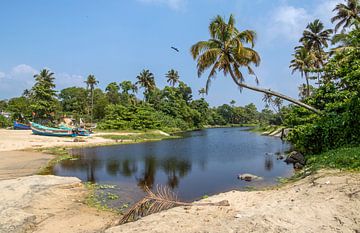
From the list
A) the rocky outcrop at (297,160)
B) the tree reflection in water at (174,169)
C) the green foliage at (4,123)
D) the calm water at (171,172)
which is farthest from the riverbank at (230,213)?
the green foliage at (4,123)

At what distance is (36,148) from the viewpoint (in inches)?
1312

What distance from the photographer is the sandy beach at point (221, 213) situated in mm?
7281

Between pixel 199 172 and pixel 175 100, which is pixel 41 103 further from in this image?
pixel 199 172

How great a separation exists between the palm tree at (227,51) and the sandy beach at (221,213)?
9713 mm

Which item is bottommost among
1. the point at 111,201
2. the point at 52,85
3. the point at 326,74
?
the point at 111,201

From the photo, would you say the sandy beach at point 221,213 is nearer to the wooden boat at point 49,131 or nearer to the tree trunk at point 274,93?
the tree trunk at point 274,93

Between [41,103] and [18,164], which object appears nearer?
[18,164]

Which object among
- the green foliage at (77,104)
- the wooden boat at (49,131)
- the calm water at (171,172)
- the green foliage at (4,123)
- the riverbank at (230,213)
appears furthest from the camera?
the green foliage at (77,104)

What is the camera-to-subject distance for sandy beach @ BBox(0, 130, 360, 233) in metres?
7.28

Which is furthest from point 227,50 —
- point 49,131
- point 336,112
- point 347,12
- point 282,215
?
point 49,131

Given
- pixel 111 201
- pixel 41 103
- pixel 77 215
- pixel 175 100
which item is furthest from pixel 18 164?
pixel 175 100

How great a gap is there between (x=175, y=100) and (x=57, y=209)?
79.6 metres

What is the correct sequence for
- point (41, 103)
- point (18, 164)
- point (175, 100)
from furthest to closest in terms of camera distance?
1. point (175, 100)
2. point (41, 103)
3. point (18, 164)

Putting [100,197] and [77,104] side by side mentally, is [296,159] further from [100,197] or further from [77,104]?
[77,104]
